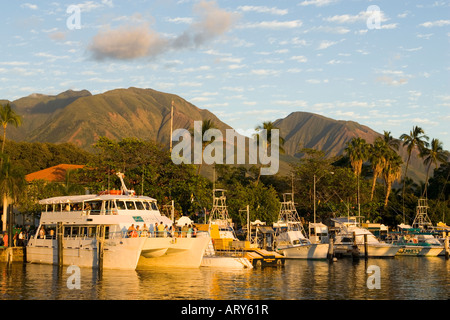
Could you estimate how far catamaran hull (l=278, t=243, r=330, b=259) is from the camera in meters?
55.9

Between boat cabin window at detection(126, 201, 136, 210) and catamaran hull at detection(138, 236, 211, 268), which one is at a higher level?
boat cabin window at detection(126, 201, 136, 210)

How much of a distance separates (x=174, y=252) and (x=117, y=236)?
4.38m

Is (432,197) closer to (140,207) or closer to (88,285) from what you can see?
(140,207)

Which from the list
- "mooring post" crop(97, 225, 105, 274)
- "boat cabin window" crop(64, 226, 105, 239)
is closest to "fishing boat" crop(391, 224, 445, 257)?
"mooring post" crop(97, 225, 105, 274)

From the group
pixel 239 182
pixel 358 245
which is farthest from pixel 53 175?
pixel 358 245

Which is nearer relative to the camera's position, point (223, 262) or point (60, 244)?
point (60, 244)

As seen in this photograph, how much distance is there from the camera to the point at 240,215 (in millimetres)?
72375

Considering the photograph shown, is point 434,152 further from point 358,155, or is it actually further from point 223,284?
point 223,284

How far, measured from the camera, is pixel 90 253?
4091 centimetres

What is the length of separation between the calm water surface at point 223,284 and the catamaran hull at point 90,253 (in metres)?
0.78

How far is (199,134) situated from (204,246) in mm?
45767

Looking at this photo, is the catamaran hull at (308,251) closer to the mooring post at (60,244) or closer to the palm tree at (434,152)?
the mooring post at (60,244)
